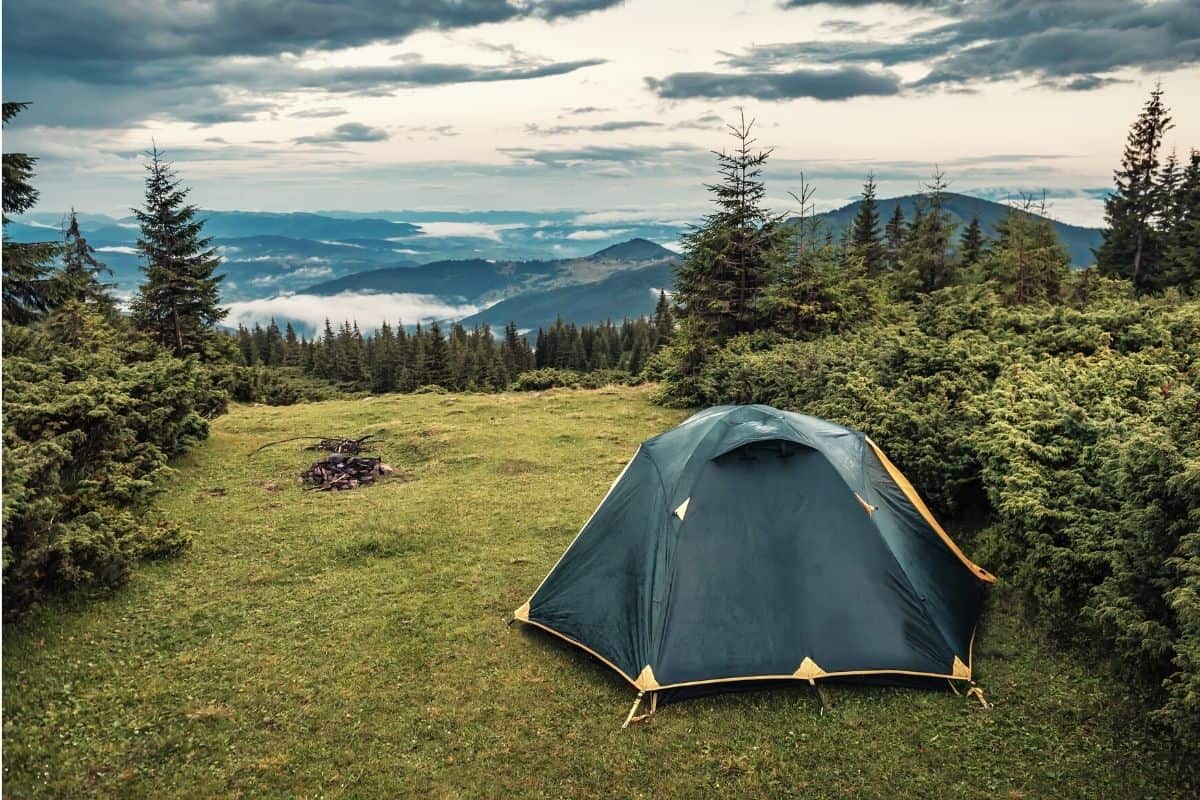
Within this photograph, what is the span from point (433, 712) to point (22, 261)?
1544 centimetres

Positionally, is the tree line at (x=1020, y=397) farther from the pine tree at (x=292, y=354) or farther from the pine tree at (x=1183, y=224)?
the pine tree at (x=292, y=354)

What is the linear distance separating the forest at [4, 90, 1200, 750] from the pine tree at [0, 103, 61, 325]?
0.05 m

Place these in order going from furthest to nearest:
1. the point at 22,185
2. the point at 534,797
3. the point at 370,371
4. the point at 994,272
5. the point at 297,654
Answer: the point at 370,371, the point at 994,272, the point at 22,185, the point at 297,654, the point at 534,797

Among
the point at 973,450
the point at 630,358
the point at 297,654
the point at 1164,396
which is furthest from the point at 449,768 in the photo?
the point at 630,358

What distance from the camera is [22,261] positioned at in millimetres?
15758

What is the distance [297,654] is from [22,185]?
1419 cm

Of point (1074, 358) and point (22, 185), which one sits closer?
point (1074, 358)

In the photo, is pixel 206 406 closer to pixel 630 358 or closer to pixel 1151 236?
pixel 1151 236

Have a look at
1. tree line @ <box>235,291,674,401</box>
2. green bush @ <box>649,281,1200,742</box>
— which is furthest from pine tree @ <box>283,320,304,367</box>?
green bush @ <box>649,281,1200,742</box>

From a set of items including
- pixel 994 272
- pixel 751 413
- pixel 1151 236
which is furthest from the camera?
pixel 1151 236

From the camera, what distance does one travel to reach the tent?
8359 millimetres

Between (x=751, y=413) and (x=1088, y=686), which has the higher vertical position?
(x=751, y=413)

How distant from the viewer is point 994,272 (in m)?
33.3

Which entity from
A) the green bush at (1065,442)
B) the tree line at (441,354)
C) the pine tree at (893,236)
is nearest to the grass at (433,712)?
the green bush at (1065,442)
